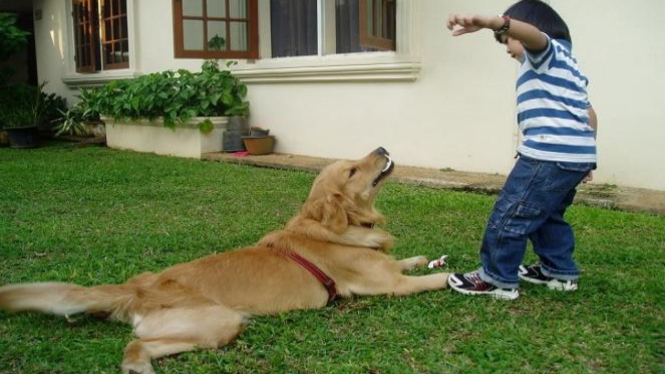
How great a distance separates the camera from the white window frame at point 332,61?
7500 mm

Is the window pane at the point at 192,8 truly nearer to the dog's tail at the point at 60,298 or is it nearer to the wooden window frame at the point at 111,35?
the wooden window frame at the point at 111,35

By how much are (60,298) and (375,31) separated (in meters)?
5.35

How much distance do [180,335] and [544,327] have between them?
156cm

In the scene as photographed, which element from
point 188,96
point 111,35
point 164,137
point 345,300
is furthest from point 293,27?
point 345,300

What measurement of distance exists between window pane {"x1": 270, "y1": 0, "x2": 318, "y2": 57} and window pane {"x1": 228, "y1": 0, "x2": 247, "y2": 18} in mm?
391

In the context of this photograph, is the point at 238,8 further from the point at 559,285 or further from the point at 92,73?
the point at 559,285

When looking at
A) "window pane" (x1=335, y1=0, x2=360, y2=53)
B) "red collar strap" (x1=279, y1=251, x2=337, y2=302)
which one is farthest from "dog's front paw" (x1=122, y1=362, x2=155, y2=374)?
"window pane" (x1=335, y1=0, x2=360, y2=53)

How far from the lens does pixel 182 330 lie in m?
2.80

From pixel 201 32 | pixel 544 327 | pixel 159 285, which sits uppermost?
pixel 201 32

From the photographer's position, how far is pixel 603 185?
6184 millimetres

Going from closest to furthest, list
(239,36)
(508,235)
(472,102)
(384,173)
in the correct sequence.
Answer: (508,235), (384,173), (472,102), (239,36)

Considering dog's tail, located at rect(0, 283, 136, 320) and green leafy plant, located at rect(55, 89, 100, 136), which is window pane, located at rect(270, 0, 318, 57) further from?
dog's tail, located at rect(0, 283, 136, 320)

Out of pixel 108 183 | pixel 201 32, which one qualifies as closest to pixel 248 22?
pixel 201 32

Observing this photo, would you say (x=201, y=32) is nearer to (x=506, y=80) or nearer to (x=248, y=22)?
(x=248, y=22)
